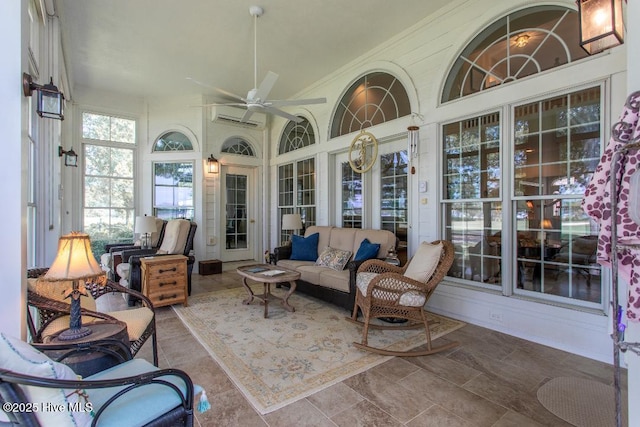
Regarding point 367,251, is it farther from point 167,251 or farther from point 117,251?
point 117,251

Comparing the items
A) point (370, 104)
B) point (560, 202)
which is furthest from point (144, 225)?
point (560, 202)

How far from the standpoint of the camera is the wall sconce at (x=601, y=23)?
1771 mm

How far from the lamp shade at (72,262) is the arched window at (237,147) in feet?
17.5

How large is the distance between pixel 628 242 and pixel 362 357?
199 centimetres

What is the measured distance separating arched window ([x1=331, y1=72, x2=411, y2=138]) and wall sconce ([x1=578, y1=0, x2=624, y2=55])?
2.41 meters

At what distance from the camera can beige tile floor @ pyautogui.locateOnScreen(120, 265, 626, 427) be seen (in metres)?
1.85

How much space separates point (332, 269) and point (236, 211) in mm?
3637

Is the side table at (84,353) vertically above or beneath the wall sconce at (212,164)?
beneath

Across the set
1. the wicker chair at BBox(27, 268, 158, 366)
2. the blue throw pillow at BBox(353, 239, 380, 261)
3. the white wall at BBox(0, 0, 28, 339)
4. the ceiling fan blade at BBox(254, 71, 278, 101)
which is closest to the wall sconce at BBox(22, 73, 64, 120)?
the white wall at BBox(0, 0, 28, 339)

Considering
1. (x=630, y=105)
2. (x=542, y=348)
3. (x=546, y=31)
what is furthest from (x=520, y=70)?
(x=542, y=348)

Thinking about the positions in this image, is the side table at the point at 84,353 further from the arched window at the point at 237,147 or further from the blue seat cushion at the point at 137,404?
the arched window at the point at 237,147

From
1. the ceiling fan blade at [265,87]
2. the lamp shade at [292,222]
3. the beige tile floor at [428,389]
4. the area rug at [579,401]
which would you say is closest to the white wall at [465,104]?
the beige tile floor at [428,389]

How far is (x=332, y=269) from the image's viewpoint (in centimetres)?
417

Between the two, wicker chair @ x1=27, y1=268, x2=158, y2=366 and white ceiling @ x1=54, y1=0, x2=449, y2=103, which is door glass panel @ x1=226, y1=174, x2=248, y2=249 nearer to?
white ceiling @ x1=54, y1=0, x2=449, y2=103
